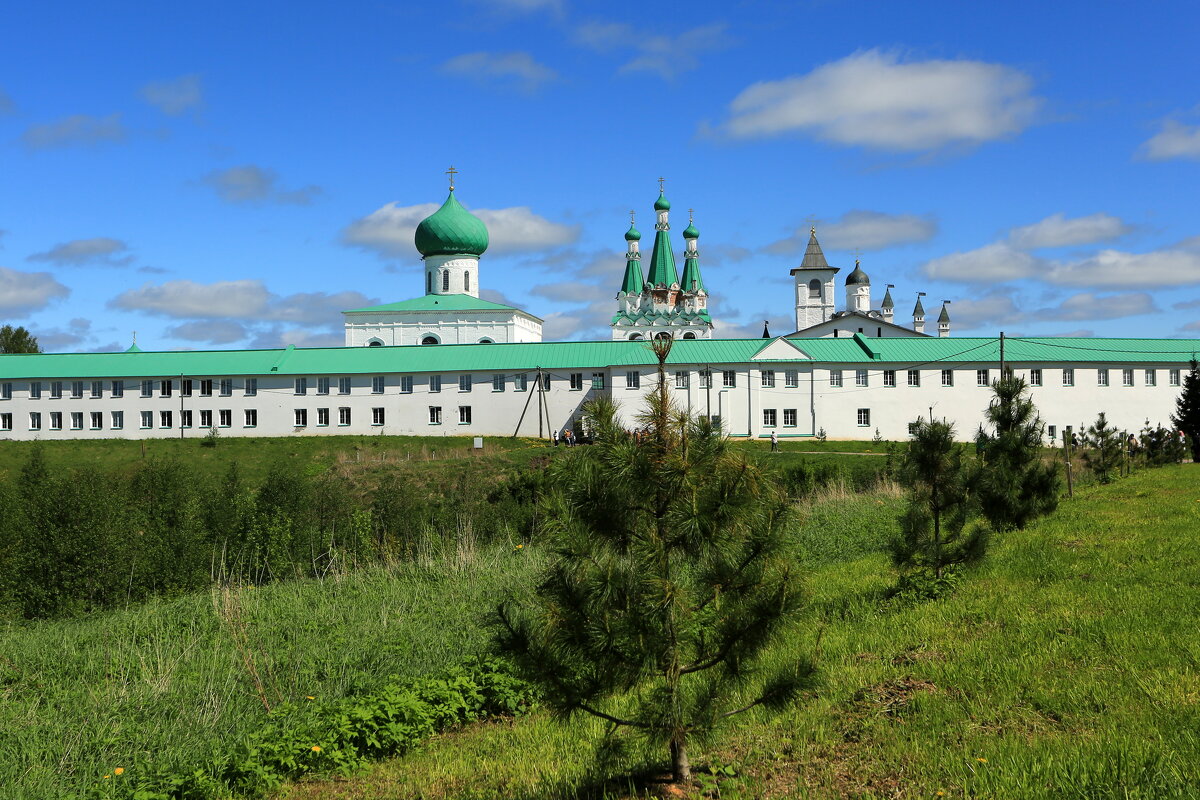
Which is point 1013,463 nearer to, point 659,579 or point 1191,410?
point 659,579

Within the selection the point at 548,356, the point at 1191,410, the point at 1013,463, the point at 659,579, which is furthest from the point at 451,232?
the point at 659,579

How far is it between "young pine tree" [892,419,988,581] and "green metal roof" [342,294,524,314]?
52.2 meters

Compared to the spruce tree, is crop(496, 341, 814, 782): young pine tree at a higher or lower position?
lower

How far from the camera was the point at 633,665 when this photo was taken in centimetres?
518

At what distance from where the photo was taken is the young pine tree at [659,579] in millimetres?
5094

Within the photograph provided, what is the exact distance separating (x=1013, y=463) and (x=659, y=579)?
32.9 ft

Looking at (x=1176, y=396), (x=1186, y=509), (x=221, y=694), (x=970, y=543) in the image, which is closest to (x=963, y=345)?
(x=1176, y=396)

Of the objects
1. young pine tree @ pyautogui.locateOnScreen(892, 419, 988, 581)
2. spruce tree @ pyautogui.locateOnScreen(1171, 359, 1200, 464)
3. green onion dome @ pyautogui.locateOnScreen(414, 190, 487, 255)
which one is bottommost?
young pine tree @ pyautogui.locateOnScreen(892, 419, 988, 581)

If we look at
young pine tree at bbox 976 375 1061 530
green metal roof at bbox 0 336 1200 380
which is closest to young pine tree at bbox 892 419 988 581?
young pine tree at bbox 976 375 1061 530

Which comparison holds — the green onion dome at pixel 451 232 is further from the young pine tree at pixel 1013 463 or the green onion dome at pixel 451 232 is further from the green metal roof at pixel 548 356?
the young pine tree at pixel 1013 463

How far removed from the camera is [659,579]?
502cm

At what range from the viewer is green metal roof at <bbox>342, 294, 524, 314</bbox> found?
61.6 m

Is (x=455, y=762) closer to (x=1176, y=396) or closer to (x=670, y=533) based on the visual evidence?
(x=670, y=533)

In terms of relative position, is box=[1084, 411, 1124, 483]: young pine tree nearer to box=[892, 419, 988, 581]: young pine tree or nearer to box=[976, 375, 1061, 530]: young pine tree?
box=[976, 375, 1061, 530]: young pine tree
